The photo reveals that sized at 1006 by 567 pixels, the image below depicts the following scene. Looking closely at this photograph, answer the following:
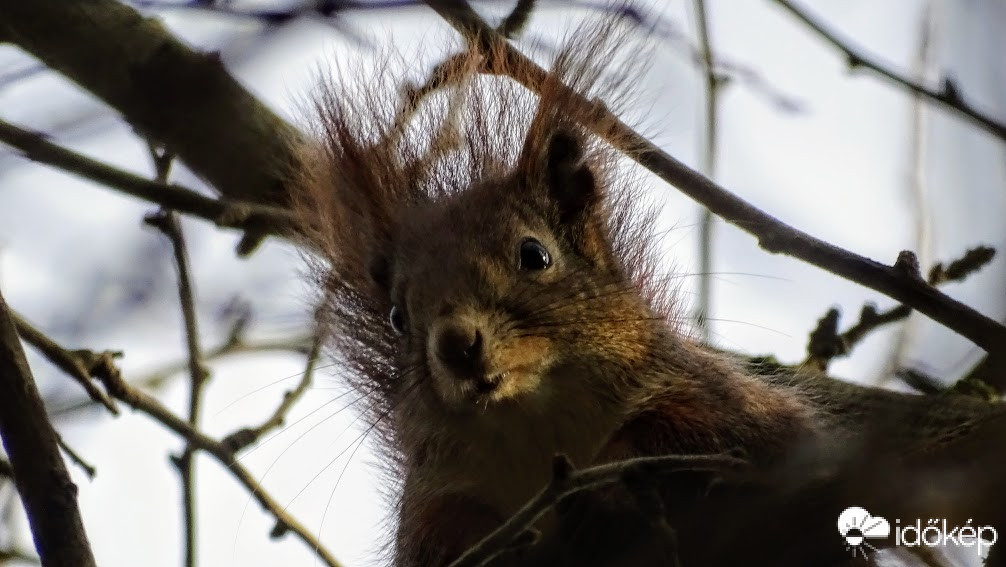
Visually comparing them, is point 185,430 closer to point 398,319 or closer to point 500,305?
point 398,319

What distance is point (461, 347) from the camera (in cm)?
258

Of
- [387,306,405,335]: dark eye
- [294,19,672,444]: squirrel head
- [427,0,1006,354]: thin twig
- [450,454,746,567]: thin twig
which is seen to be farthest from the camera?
[387,306,405,335]: dark eye

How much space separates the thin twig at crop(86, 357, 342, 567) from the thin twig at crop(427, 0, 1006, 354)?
135cm

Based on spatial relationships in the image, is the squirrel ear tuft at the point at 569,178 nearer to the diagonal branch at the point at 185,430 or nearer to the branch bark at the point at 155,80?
the branch bark at the point at 155,80

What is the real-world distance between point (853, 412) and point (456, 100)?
1.47 metres

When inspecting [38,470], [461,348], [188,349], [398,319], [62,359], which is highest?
[188,349]

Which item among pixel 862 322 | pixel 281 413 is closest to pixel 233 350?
pixel 281 413

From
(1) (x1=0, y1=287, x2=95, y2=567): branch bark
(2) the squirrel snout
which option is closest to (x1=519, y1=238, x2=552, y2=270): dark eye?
(2) the squirrel snout

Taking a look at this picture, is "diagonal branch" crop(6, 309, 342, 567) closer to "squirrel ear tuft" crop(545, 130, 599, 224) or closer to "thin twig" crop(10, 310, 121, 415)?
"thin twig" crop(10, 310, 121, 415)

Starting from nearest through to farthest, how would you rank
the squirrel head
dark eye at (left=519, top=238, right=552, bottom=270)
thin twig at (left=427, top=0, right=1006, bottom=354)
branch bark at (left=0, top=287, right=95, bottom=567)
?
1. thin twig at (left=427, top=0, right=1006, bottom=354)
2. branch bark at (left=0, top=287, right=95, bottom=567)
3. the squirrel head
4. dark eye at (left=519, top=238, right=552, bottom=270)

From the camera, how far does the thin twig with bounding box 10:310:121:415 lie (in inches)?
128

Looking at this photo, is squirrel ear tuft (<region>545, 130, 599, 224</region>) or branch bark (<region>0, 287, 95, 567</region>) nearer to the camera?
branch bark (<region>0, 287, 95, 567</region>)

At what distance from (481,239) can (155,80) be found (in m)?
1.12

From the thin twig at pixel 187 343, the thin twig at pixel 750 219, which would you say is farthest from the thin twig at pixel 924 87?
the thin twig at pixel 187 343
